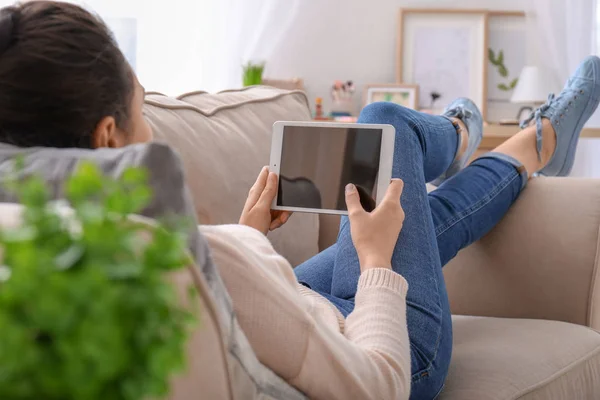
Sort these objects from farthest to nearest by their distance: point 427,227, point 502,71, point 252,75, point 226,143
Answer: point 502,71
point 252,75
point 226,143
point 427,227

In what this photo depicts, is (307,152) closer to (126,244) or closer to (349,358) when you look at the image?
(349,358)

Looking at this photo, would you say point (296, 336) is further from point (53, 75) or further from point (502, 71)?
point (502, 71)

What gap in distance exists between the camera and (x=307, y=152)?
4.14 ft

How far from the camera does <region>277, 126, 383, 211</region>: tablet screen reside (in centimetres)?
121

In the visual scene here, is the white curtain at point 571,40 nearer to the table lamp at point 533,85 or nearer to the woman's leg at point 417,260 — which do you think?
the table lamp at point 533,85

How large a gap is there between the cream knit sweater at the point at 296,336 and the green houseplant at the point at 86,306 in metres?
0.33

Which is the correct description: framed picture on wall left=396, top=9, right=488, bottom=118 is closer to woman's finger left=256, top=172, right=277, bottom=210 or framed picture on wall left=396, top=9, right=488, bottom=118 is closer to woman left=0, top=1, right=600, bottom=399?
woman left=0, top=1, right=600, bottom=399

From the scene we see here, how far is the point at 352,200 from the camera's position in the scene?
3.69ft

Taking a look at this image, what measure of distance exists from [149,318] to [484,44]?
12.2 ft

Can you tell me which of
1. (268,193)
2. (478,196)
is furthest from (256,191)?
(478,196)

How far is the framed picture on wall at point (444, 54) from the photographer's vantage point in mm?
3826

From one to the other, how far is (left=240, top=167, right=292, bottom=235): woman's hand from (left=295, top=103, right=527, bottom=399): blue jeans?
11 cm

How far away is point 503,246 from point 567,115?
404 millimetres

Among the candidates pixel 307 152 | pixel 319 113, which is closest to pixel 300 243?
pixel 307 152
